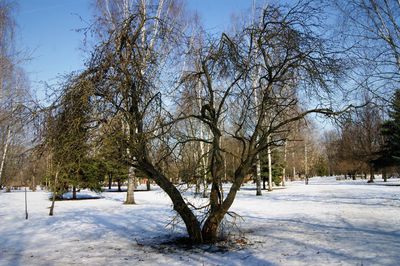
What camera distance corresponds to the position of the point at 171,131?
7.54 metres

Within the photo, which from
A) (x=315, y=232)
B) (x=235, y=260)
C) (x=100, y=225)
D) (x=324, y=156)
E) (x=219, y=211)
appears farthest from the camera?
(x=324, y=156)

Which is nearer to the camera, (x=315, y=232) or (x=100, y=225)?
(x=315, y=232)

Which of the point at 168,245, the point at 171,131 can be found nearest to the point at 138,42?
the point at 171,131

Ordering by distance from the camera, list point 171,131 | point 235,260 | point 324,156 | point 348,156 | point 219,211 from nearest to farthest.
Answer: point 235,260, point 171,131, point 219,211, point 348,156, point 324,156

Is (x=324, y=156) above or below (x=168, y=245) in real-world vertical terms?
above

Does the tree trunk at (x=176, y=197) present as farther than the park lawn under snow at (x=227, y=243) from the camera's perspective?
Yes

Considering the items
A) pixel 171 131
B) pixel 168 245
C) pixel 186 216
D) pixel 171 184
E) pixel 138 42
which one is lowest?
pixel 168 245

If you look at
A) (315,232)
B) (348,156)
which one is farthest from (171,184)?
(348,156)

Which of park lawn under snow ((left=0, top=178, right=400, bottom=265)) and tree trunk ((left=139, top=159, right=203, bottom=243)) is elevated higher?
tree trunk ((left=139, top=159, right=203, bottom=243))

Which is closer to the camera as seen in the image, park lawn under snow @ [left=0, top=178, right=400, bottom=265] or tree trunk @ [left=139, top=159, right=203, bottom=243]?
park lawn under snow @ [left=0, top=178, right=400, bottom=265]

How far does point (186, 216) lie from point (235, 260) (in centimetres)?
186

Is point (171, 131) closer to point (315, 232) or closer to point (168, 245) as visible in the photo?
point (168, 245)

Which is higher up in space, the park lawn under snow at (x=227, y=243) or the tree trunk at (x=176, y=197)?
the tree trunk at (x=176, y=197)

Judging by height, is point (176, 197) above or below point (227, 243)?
above
